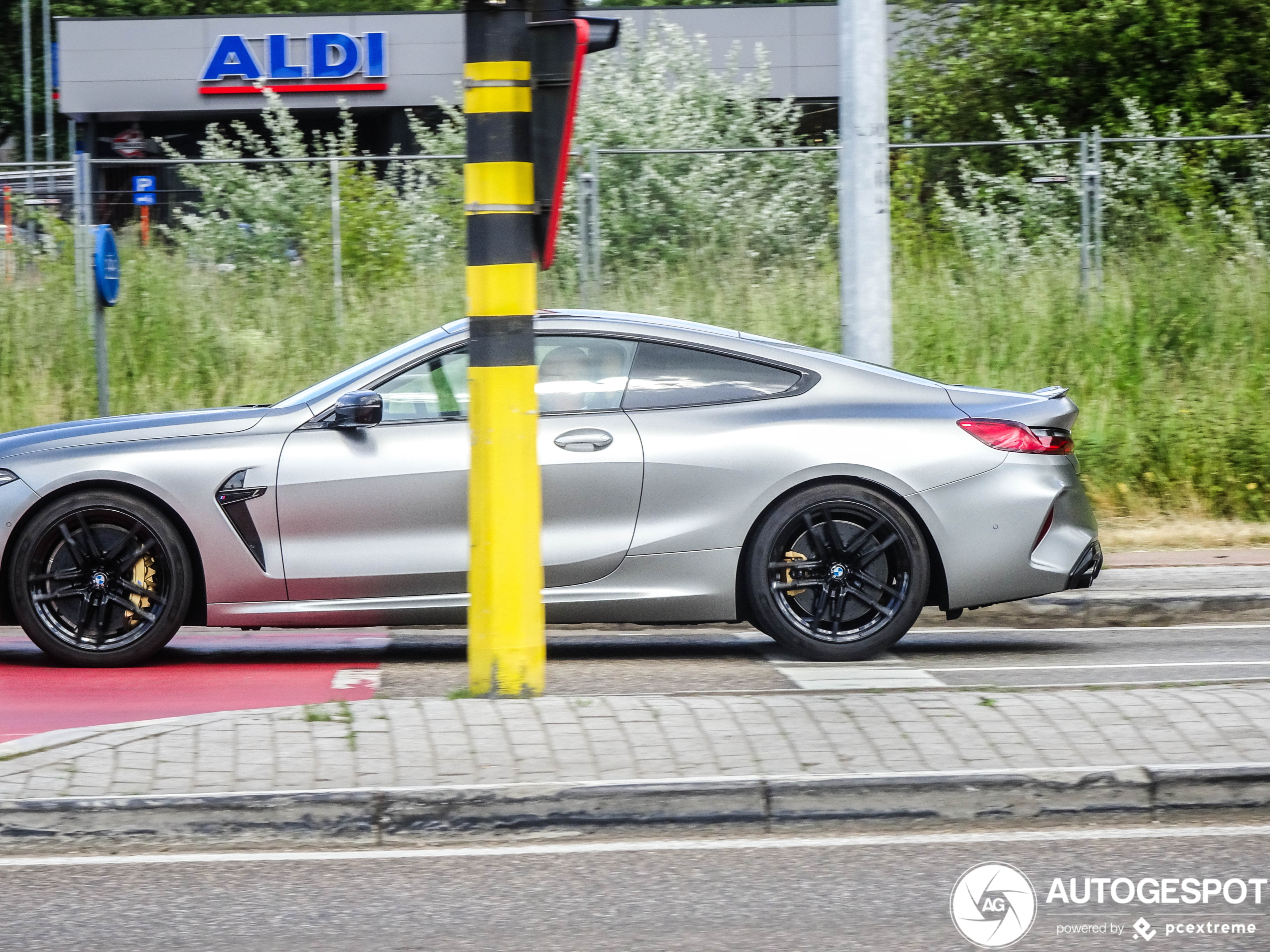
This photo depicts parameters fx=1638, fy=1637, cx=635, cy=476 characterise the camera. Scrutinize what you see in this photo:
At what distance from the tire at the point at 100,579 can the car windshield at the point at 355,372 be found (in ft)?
2.65

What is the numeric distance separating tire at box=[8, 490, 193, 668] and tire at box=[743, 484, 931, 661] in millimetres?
2563

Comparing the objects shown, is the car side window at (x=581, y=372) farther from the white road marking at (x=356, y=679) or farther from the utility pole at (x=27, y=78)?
the utility pole at (x=27, y=78)

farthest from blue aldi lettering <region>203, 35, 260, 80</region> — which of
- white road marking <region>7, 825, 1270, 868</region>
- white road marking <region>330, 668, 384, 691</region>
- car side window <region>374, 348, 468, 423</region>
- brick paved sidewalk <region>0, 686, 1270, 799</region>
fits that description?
white road marking <region>7, 825, 1270, 868</region>

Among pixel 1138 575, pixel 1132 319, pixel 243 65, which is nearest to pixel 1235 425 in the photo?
pixel 1132 319

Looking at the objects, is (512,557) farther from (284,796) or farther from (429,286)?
(429,286)

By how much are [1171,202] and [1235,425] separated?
11.6ft

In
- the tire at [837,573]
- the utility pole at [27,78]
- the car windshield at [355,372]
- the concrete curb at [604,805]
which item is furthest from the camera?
the utility pole at [27,78]

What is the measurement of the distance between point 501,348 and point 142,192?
32.6ft

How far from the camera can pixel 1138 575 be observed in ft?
32.9

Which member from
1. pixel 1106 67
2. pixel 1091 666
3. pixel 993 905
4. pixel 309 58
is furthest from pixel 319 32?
pixel 993 905

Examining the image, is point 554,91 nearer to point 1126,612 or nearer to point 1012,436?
point 1012,436

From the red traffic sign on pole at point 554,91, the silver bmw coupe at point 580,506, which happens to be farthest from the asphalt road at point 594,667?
the red traffic sign on pole at point 554,91

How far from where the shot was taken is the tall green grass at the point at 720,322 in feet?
46.2

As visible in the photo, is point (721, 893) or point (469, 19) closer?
point (721, 893)
